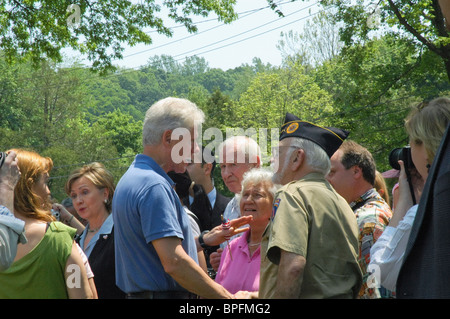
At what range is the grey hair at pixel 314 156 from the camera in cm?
331

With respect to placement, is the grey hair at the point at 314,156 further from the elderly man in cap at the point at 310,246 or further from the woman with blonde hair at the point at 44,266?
the woman with blonde hair at the point at 44,266

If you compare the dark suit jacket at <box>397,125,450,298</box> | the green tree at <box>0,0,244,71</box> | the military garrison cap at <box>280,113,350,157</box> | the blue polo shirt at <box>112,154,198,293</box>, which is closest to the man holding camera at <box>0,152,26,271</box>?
the blue polo shirt at <box>112,154,198,293</box>

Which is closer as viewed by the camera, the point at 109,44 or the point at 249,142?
the point at 249,142

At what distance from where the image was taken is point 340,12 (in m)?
17.0

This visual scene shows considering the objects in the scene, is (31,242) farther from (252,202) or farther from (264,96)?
(264,96)

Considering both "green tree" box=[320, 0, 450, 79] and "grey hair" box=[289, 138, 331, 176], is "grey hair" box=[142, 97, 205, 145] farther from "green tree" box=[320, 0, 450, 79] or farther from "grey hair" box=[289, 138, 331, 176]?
"green tree" box=[320, 0, 450, 79]

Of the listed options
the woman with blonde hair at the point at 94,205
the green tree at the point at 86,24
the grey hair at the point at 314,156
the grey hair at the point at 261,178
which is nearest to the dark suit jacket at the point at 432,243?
the grey hair at the point at 314,156

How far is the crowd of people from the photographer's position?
2859mm

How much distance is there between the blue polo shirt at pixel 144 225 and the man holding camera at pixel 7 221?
1.91ft

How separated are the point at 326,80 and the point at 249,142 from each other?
45366 millimetres

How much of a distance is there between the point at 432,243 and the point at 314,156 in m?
1.97
